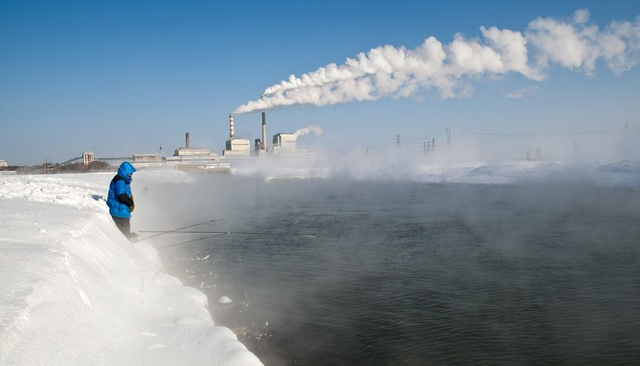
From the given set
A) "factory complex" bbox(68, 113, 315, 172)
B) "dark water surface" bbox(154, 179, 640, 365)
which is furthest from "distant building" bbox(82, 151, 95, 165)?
"dark water surface" bbox(154, 179, 640, 365)

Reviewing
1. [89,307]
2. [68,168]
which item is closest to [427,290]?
[89,307]

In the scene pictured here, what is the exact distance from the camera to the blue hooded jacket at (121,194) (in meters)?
10.9

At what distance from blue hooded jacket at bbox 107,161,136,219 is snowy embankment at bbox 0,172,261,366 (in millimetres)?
2237

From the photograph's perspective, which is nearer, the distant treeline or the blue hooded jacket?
the blue hooded jacket

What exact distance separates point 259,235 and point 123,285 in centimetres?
915

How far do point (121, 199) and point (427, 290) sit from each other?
7118 millimetres

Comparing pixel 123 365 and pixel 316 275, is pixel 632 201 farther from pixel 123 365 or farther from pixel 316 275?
pixel 123 365

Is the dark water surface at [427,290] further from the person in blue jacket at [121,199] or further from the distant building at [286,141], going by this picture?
the distant building at [286,141]

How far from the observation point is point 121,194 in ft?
35.7

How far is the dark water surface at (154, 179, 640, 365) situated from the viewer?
6.49 metres

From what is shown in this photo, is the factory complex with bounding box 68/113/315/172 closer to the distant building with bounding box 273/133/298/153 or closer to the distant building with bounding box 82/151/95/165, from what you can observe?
the distant building with bounding box 273/133/298/153

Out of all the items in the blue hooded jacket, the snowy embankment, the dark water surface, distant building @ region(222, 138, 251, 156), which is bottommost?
the dark water surface

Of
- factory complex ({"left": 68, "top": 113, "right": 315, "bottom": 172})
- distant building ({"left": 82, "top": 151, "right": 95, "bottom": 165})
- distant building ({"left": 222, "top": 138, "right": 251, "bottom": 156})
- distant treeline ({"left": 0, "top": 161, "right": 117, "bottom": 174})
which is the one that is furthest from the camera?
distant building ({"left": 222, "top": 138, "right": 251, "bottom": 156})

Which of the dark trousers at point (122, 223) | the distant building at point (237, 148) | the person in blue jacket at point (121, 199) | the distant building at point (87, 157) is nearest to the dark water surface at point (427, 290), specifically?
the dark trousers at point (122, 223)
